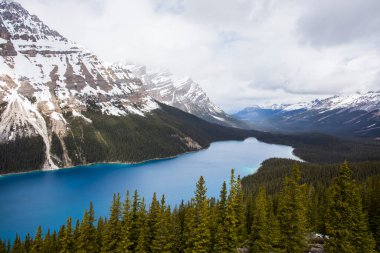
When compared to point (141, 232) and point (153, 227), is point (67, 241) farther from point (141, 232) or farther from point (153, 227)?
point (153, 227)

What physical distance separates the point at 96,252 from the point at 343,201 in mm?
36524

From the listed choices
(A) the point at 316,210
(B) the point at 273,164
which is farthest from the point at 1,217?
(B) the point at 273,164

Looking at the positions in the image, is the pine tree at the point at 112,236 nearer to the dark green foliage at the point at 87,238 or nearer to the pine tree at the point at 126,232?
the pine tree at the point at 126,232

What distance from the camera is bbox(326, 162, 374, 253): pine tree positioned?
3366 cm

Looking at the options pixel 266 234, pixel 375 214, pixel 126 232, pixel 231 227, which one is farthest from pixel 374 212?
pixel 126 232

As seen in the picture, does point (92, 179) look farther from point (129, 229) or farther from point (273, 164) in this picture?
point (129, 229)

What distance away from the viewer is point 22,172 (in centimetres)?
18312

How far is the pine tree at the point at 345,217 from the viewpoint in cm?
3366

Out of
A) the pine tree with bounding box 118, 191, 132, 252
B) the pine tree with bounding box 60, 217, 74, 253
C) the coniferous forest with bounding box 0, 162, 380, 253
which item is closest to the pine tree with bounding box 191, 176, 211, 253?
the coniferous forest with bounding box 0, 162, 380, 253

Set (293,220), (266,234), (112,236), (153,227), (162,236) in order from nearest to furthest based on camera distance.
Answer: (293,220) → (266,234) → (162,236) → (112,236) → (153,227)

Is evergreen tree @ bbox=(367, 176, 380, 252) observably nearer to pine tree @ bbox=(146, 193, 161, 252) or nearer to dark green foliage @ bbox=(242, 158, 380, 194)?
pine tree @ bbox=(146, 193, 161, 252)

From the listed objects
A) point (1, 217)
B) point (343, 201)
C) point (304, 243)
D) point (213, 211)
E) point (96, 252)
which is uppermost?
point (343, 201)

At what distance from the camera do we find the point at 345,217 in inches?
1342

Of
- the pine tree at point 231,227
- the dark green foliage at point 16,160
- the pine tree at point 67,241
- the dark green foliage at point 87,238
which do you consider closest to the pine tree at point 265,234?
the pine tree at point 231,227
